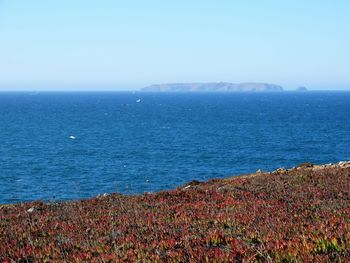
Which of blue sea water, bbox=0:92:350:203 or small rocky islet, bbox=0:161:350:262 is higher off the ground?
small rocky islet, bbox=0:161:350:262

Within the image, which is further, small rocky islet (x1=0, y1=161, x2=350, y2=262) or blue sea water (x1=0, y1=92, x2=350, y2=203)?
blue sea water (x1=0, y1=92, x2=350, y2=203)

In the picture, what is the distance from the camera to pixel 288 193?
55.0 feet

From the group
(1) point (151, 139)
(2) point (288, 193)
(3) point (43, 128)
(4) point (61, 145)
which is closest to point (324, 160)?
(1) point (151, 139)

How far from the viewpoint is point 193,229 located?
34.9ft

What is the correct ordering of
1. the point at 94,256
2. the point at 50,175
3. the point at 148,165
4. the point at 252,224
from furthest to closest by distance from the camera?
the point at 148,165 → the point at 50,175 → the point at 252,224 → the point at 94,256

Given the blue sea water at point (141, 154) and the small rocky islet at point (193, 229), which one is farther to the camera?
the blue sea water at point (141, 154)

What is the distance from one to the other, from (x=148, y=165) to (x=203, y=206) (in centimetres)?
5220

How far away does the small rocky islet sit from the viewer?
7723 millimetres

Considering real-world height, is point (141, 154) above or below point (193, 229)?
below

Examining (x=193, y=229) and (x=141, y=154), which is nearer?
(x=193, y=229)

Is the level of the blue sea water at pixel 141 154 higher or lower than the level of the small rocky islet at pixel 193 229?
lower

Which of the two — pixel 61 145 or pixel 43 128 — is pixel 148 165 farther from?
pixel 43 128

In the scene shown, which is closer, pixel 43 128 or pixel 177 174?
pixel 177 174

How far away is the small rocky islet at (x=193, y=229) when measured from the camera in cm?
772
